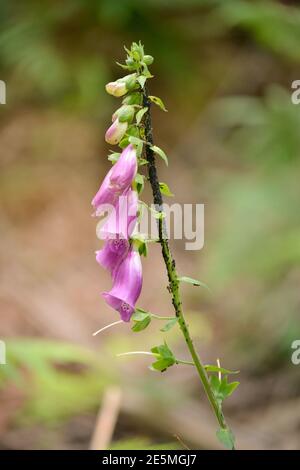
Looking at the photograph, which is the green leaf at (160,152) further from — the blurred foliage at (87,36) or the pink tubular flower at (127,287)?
the blurred foliage at (87,36)

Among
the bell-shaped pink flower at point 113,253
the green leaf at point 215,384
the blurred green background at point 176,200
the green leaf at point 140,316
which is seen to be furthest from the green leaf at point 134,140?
the blurred green background at point 176,200

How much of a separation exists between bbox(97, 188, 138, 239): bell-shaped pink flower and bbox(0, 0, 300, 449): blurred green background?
1101mm

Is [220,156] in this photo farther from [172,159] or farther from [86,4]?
[86,4]

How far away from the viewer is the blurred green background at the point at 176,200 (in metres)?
3.64

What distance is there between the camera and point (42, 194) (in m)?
6.71

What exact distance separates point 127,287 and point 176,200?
479 centimetres

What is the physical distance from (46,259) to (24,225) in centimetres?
58

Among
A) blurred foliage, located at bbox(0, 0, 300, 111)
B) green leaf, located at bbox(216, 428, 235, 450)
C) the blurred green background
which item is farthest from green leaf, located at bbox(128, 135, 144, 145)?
blurred foliage, located at bbox(0, 0, 300, 111)

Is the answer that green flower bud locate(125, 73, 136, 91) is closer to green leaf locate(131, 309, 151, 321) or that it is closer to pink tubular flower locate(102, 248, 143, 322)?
pink tubular flower locate(102, 248, 143, 322)

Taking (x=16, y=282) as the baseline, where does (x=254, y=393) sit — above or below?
below

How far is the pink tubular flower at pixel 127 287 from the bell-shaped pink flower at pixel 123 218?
2.9 inches

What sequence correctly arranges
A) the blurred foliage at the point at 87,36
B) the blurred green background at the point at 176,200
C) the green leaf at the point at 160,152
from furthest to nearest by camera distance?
the blurred foliage at the point at 87,36 → the blurred green background at the point at 176,200 → the green leaf at the point at 160,152
